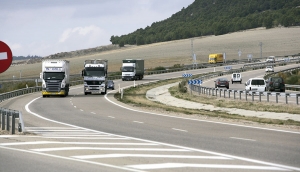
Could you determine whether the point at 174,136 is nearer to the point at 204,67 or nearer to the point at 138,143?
the point at 138,143

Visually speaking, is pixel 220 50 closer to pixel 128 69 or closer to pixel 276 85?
pixel 128 69

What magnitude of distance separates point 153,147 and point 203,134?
4723mm

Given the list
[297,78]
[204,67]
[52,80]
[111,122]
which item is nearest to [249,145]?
[111,122]

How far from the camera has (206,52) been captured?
556 feet

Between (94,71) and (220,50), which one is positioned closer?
(94,71)

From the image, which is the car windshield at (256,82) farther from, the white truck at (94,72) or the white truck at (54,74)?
the white truck at (54,74)

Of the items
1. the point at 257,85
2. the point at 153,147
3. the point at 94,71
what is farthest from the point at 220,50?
the point at 153,147

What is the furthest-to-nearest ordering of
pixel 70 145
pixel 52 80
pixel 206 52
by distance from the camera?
pixel 206 52
pixel 52 80
pixel 70 145

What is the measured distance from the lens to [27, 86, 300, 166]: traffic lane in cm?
1614

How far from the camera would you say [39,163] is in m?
13.2

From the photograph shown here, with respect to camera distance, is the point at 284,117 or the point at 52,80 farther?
the point at 52,80

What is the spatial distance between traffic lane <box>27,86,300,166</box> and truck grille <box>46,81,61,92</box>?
2156 centimetres

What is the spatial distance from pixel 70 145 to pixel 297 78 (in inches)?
2292

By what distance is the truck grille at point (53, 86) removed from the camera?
52.3m
